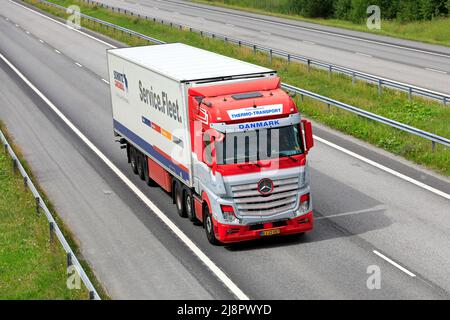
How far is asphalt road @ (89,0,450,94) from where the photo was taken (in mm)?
40656

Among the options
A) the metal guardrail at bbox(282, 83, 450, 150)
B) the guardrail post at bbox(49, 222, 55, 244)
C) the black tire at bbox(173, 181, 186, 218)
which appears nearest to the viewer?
the guardrail post at bbox(49, 222, 55, 244)

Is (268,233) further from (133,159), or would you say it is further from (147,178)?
(133,159)

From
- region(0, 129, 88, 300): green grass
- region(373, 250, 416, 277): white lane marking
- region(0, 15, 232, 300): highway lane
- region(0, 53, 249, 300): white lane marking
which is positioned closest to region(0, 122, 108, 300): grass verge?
region(0, 129, 88, 300): green grass

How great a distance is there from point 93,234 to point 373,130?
456 inches

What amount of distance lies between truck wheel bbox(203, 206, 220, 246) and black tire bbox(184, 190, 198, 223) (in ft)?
3.01

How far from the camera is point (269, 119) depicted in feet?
56.9

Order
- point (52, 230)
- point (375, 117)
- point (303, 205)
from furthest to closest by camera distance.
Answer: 1. point (375, 117)
2. point (52, 230)
3. point (303, 205)

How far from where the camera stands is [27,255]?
1752 cm

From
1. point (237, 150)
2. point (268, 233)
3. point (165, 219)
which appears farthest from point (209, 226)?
point (165, 219)

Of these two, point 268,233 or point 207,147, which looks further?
point 207,147

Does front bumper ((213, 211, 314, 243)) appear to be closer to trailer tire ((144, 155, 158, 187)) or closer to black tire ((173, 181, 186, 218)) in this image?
black tire ((173, 181, 186, 218))

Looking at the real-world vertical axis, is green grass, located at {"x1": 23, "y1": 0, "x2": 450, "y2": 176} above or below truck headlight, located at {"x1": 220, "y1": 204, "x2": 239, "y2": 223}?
below

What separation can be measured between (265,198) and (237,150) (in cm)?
117

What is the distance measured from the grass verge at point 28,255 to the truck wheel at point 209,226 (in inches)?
109
